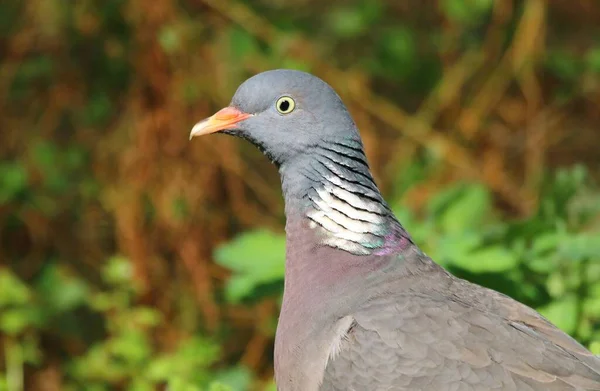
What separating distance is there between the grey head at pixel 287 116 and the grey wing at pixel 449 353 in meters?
0.52

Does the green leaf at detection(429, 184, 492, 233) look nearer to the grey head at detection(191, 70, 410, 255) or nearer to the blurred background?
the grey head at detection(191, 70, 410, 255)

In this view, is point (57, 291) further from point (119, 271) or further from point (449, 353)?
point (449, 353)

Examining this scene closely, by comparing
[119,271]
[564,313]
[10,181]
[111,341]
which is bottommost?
[111,341]

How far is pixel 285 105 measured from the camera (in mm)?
2820

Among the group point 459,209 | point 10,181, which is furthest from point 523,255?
point 10,181

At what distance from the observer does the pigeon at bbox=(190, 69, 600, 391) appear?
2.39 metres

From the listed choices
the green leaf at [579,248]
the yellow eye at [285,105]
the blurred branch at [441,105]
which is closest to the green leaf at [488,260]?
the green leaf at [579,248]

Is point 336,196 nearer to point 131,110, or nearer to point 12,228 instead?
point 131,110

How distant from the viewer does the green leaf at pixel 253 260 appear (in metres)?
3.15

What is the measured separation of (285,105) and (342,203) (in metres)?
0.34

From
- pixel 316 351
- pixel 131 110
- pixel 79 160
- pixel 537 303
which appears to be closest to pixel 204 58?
pixel 131 110

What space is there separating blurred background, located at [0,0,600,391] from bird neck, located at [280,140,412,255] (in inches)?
60.8

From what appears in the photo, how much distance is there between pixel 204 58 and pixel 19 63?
38.9 inches

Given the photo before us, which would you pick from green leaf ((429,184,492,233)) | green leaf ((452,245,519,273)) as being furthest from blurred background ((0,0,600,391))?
green leaf ((452,245,519,273))
